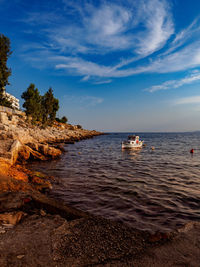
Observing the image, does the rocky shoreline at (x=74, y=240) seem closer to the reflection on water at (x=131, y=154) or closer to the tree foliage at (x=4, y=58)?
the reflection on water at (x=131, y=154)

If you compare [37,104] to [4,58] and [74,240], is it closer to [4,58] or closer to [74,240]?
[4,58]

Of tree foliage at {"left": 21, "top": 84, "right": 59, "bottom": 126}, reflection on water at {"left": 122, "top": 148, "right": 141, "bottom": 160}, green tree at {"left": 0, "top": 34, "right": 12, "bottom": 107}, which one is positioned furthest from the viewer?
tree foliage at {"left": 21, "top": 84, "right": 59, "bottom": 126}

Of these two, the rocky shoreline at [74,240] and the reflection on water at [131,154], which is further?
the reflection on water at [131,154]

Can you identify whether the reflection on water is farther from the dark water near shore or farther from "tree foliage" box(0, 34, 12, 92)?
"tree foliage" box(0, 34, 12, 92)

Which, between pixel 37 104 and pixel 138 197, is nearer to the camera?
pixel 138 197

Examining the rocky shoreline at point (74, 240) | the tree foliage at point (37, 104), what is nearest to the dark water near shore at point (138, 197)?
the rocky shoreline at point (74, 240)

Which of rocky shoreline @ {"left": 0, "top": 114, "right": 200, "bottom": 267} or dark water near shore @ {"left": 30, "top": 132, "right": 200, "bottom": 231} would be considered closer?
rocky shoreline @ {"left": 0, "top": 114, "right": 200, "bottom": 267}

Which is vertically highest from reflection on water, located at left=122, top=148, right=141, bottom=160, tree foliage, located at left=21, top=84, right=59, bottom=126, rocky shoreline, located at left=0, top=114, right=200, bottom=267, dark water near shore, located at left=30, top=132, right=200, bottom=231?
tree foliage, located at left=21, top=84, right=59, bottom=126

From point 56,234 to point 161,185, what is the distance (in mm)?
8121

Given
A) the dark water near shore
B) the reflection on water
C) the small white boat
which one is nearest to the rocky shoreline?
the dark water near shore

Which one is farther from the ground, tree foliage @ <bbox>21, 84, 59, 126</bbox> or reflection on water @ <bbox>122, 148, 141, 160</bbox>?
tree foliage @ <bbox>21, 84, 59, 126</bbox>

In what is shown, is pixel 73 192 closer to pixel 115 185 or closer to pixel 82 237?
pixel 115 185

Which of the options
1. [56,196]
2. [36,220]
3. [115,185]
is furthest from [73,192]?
[36,220]

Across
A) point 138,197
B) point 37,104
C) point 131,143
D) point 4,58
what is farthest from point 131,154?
point 37,104
